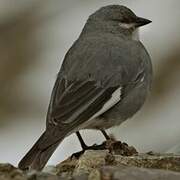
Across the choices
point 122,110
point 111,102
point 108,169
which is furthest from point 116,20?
point 108,169

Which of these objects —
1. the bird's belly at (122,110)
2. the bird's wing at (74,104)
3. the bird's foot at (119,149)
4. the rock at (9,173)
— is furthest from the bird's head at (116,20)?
the rock at (9,173)

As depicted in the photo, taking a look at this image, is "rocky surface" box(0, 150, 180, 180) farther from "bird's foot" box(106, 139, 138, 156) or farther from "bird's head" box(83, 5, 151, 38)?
"bird's head" box(83, 5, 151, 38)

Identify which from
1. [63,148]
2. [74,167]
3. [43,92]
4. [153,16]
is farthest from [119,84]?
[153,16]

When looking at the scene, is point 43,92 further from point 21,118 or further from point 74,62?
point 74,62

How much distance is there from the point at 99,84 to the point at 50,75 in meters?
3.15

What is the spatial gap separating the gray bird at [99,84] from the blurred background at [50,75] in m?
1.23

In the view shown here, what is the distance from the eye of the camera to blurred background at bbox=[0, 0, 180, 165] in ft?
29.4

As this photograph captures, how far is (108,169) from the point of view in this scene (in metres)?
5.21

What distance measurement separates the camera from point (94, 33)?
8086 millimetres

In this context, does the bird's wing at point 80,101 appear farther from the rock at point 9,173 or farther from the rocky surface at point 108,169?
the rock at point 9,173

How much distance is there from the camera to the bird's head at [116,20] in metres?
8.12

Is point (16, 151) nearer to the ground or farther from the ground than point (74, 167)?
nearer to the ground

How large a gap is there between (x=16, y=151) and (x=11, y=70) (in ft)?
3.83

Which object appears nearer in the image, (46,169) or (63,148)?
(46,169)
